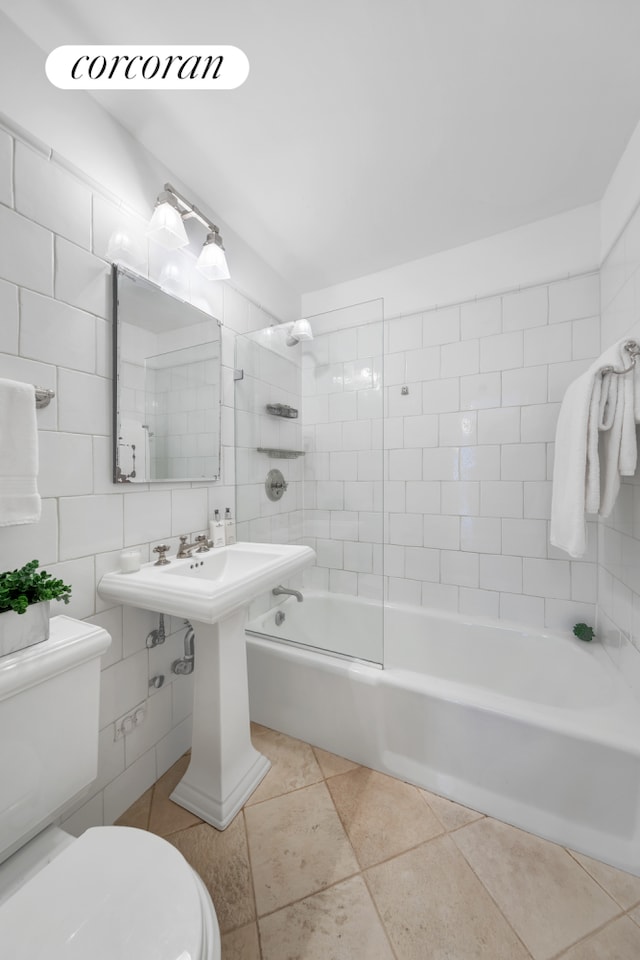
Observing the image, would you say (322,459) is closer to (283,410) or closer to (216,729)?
(283,410)

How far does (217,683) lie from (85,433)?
982mm

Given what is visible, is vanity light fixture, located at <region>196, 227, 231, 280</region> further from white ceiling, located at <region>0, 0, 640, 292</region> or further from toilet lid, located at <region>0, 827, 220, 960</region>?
toilet lid, located at <region>0, 827, 220, 960</region>

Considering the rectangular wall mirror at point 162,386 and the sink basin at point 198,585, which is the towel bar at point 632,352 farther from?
the rectangular wall mirror at point 162,386

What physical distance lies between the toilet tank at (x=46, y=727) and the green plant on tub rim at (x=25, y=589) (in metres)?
0.11

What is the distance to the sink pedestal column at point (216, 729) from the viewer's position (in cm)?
130

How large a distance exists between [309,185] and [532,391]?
1473mm

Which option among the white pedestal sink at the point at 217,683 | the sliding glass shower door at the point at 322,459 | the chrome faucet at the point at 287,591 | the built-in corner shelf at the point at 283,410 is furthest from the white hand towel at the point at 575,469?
the built-in corner shelf at the point at 283,410

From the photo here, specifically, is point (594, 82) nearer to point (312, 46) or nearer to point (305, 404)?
point (312, 46)

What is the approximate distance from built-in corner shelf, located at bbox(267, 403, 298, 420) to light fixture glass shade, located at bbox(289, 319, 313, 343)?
374 millimetres

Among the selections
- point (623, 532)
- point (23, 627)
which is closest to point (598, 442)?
point (623, 532)

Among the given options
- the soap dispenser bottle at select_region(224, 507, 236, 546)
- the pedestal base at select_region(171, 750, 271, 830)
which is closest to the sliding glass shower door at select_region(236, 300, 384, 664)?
the soap dispenser bottle at select_region(224, 507, 236, 546)

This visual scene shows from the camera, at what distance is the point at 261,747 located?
5.29 ft

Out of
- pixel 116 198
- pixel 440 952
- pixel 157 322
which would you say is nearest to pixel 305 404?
pixel 157 322

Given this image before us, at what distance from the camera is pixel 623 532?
151 cm
